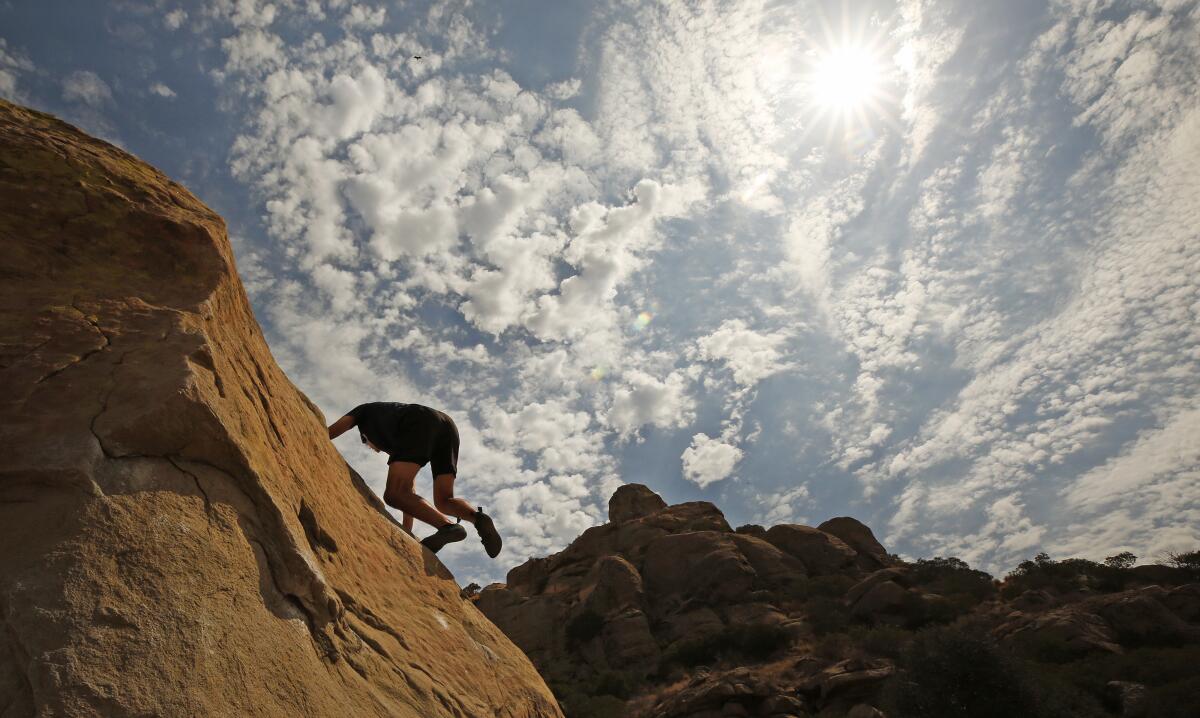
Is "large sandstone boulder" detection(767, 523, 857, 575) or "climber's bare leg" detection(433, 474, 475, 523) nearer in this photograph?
"climber's bare leg" detection(433, 474, 475, 523)

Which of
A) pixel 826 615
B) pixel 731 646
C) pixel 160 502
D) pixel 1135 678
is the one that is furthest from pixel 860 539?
pixel 160 502

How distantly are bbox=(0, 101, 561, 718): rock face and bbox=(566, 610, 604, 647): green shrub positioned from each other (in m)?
27.6

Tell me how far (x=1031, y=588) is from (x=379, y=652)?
113 ft

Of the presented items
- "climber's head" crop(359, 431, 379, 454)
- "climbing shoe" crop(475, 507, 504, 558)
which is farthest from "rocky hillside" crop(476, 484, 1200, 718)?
"climber's head" crop(359, 431, 379, 454)

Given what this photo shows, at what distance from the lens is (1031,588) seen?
2962 centimetres

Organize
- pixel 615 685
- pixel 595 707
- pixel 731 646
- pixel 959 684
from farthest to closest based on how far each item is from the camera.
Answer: pixel 731 646 < pixel 615 685 < pixel 595 707 < pixel 959 684

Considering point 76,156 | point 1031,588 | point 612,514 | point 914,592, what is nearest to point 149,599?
point 76,156

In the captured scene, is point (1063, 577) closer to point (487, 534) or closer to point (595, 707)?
point (595, 707)

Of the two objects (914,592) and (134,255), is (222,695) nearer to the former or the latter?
(134,255)

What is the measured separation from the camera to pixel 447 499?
601cm

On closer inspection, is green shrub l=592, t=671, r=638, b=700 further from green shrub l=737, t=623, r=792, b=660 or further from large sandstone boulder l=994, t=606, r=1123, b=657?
large sandstone boulder l=994, t=606, r=1123, b=657

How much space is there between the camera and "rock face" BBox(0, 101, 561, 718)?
2137 mm

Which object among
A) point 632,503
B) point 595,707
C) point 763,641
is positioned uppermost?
point 632,503

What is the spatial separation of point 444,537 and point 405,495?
490mm
